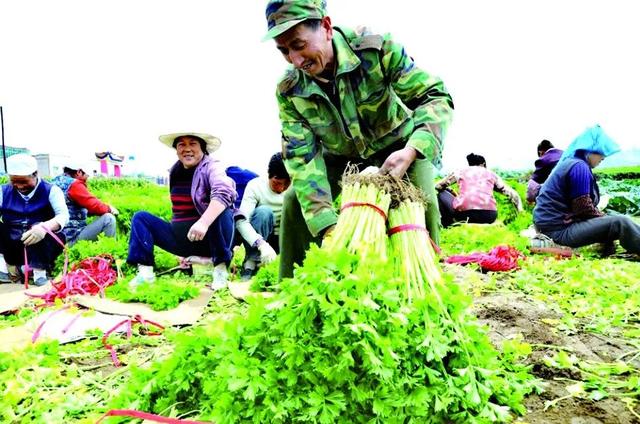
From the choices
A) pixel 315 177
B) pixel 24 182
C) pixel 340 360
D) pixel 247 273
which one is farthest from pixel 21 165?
pixel 340 360

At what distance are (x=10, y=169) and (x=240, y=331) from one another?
5394 mm

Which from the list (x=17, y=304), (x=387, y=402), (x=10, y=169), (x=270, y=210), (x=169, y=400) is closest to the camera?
(x=387, y=402)

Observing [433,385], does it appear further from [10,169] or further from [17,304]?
[10,169]

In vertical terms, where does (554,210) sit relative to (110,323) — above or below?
above

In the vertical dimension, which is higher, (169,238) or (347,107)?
(347,107)

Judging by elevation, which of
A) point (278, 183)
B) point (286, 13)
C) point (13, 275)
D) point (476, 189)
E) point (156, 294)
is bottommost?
point (13, 275)

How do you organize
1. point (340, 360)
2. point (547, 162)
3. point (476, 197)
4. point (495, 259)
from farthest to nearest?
point (547, 162)
point (476, 197)
point (495, 259)
point (340, 360)

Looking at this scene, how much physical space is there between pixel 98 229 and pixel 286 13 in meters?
6.19

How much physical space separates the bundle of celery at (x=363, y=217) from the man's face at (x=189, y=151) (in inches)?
137

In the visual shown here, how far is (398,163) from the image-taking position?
8.08 feet

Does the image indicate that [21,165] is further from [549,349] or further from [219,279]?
[549,349]

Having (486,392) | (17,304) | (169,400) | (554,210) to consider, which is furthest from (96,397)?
(554,210)

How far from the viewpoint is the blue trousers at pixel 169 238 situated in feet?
17.7

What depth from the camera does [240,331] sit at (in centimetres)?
185
